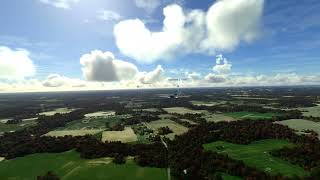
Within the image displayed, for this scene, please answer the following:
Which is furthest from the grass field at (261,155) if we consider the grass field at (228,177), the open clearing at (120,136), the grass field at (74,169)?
the open clearing at (120,136)

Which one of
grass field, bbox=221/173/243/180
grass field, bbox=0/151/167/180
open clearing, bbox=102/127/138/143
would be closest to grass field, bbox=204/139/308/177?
grass field, bbox=221/173/243/180

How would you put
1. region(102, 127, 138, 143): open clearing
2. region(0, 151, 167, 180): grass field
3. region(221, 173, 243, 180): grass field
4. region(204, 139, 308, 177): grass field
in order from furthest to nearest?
region(102, 127, 138, 143): open clearing → region(0, 151, 167, 180): grass field → region(204, 139, 308, 177): grass field → region(221, 173, 243, 180): grass field

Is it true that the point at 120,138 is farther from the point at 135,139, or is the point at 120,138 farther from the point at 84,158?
the point at 84,158

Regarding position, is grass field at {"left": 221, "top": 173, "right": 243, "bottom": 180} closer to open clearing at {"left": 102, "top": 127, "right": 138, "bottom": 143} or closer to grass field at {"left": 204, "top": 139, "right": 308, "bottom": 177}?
grass field at {"left": 204, "top": 139, "right": 308, "bottom": 177}

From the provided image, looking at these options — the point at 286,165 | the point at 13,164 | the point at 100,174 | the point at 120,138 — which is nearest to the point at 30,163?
the point at 13,164

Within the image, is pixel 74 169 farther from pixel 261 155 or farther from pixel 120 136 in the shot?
pixel 261 155

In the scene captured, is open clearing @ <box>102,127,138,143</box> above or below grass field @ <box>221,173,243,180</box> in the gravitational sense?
above

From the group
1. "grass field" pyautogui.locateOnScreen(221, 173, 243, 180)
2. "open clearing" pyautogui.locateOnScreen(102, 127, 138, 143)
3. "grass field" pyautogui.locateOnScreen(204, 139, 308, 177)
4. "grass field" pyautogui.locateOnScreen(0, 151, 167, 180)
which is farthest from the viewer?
"open clearing" pyautogui.locateOnScreen(102, 127, 138, 143)
